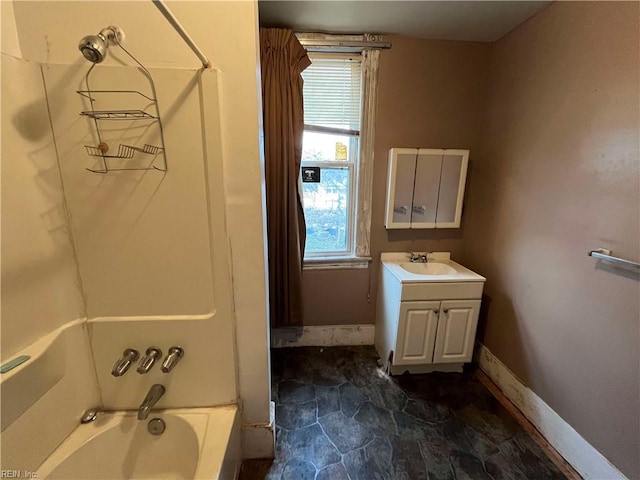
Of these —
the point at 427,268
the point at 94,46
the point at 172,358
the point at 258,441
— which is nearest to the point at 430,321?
the point at 427,268

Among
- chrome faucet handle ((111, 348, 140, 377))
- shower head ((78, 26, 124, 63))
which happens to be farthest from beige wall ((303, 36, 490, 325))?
shower head ((78, 26, 124, 63))

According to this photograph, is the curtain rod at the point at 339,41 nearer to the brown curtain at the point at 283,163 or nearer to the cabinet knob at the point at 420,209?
the brown curtain at the point at 283,163

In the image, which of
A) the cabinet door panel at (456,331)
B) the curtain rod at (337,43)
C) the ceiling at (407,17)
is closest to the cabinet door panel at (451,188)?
the cabinet door panel at (456,331)

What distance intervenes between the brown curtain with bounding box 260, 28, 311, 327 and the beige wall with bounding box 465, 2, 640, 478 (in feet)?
4.65

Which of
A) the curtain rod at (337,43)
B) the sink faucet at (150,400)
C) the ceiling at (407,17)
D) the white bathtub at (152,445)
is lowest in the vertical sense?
the white bathtub at (152,445)

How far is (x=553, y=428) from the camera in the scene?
155 cm

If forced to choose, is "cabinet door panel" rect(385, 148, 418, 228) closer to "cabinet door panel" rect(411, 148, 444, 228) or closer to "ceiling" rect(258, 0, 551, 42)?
"cabinet door panel" rect(411, 148, 444, 228)

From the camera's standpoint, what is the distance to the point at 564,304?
1524mm

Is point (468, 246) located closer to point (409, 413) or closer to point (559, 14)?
point (409, 413)

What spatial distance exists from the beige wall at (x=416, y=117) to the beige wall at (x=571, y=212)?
0.47ft

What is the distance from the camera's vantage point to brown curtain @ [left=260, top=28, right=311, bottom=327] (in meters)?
1.85

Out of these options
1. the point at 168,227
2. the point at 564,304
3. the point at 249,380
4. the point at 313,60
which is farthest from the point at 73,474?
the point at 313,60

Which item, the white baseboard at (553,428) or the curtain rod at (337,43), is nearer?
the white baseboard at (553,428)

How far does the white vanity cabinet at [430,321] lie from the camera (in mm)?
1895
